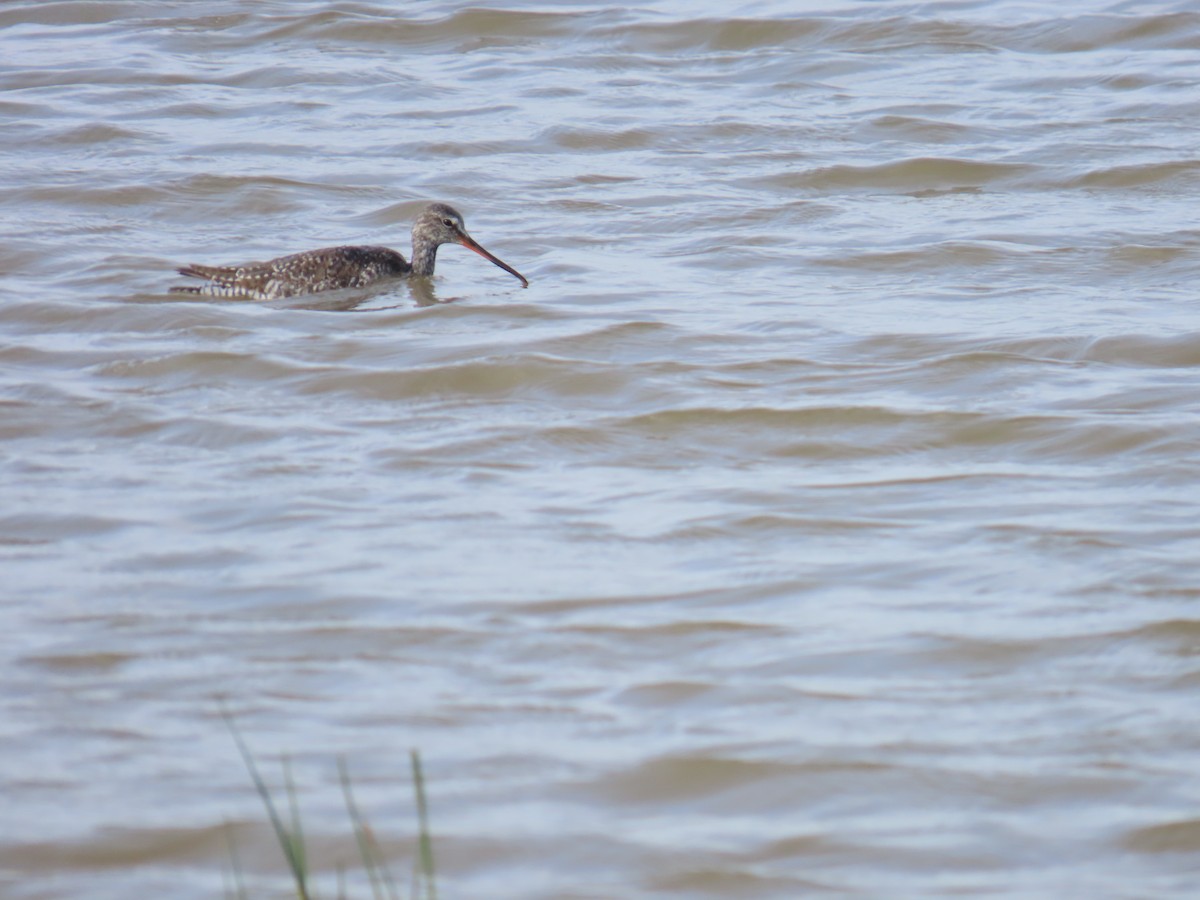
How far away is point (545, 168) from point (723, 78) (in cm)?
237

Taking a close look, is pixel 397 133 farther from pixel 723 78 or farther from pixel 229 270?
pixel 229 270

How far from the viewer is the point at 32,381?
722 centimetres

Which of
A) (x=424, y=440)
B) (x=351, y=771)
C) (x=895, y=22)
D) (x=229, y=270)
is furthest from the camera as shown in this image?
(x=895, y=22)

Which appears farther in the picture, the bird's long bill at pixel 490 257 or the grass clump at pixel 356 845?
the bird's long bill at pixel 490 257

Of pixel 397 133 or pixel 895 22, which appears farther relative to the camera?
pixel 895 22

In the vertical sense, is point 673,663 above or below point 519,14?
below

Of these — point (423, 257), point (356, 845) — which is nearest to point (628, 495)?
point (356, 845)

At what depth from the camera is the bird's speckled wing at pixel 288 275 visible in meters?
8.50

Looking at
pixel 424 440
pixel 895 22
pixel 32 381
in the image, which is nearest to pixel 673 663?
pixel 424 440

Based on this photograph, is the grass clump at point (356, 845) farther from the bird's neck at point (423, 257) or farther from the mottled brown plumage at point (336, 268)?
the bird's neck at point (423, 257)

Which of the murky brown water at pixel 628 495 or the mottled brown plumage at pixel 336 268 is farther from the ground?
the mottled brown plumage at pixel 336 268

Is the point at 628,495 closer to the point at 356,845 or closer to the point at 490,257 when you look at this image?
the point at 356,845

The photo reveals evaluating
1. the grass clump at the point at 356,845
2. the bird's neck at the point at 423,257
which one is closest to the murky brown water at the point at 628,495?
the grass clump at the point at 356,845

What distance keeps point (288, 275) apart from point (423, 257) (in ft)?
3.03
